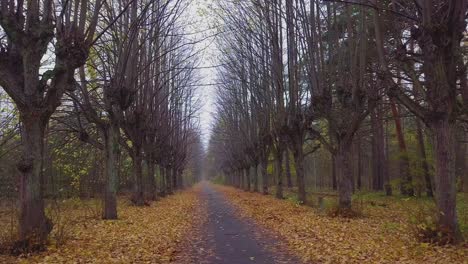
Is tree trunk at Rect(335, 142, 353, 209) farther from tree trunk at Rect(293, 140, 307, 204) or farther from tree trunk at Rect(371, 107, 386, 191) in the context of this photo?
tree trunk at Rect(371, 107, 386, 191)

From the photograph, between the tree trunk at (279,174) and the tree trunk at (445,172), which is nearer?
the tree trunk at (445,172)

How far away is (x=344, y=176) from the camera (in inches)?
608

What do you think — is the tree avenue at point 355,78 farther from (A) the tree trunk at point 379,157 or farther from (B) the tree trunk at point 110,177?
(B) the tree trunk at point 110,177

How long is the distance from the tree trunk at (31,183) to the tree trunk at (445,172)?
7.93 m

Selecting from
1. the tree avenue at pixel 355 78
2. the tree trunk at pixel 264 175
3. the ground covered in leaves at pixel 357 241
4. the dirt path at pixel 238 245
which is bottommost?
the dirt path at pixel 238 245

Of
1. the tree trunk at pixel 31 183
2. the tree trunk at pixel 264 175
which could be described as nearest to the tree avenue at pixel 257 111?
the tree trunk at pixel 31 183

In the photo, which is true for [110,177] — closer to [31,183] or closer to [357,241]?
[31,183]

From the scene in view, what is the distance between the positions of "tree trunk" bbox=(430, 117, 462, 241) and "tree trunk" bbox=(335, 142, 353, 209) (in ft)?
A: 20.1

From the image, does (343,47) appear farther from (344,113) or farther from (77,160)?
(77,160)

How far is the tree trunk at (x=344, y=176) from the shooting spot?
15.2m

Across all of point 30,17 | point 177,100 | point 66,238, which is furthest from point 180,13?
point 177,100

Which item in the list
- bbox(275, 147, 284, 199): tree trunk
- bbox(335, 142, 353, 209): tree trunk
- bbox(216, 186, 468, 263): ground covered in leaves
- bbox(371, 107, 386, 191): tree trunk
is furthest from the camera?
bbox(371, 107, 386, 191): tree trunk

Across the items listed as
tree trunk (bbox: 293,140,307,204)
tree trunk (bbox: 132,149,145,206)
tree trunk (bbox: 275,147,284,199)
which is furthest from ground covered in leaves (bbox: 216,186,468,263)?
tree trunk (bbox: 275,147,284,199)

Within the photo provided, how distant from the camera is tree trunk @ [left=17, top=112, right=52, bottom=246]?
885cm
